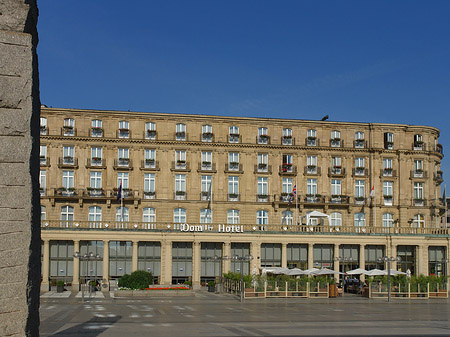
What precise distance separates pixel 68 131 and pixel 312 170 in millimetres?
30595

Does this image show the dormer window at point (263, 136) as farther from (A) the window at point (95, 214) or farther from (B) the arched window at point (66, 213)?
(B) the arched window at point (66, 213)

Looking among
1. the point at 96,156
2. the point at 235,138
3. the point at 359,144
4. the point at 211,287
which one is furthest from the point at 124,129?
the point at 359,144

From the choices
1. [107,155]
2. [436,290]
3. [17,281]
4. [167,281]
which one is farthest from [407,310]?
[107,155]

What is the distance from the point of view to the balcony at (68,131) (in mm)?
75625

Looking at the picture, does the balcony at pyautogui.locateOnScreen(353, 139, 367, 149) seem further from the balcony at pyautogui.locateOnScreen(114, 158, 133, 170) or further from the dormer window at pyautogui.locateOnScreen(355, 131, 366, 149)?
the balcony at pyautogui.locateOnScreen(114, 158, 133, 170)

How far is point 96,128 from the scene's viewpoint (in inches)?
3000

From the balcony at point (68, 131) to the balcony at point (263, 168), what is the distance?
22.5m

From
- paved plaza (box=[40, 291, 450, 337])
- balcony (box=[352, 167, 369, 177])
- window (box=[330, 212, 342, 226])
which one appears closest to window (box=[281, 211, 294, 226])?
window (box=[330, 212, 342, 226])

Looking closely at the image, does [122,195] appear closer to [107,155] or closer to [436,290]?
[107,155]

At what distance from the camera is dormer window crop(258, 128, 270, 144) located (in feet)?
262

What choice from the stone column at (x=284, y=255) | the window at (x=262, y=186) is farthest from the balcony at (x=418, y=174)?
the stone column at (x=284, y=255)

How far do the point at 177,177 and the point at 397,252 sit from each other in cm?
2879

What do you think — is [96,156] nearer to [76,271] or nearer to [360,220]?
[76,271]

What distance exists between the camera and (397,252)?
78562mm
